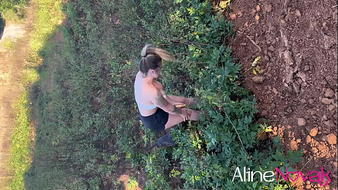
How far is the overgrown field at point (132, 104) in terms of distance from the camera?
3.62 m

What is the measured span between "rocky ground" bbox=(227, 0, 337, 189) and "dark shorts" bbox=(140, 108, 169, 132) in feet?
3.20

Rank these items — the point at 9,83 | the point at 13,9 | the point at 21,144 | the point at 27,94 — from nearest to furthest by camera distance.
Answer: the point at 21,144, the point at 27,94, the point at 9,83, the point at 13,9

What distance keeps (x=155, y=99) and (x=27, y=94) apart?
14.9 feet

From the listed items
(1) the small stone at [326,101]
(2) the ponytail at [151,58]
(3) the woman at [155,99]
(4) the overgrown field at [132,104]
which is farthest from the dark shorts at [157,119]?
(1) the small stone at [326,101]

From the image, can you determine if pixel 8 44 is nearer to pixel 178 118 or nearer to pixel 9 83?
pixel 9 83

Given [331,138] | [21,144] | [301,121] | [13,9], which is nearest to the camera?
[331,138]

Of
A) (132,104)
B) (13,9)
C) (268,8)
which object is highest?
(268,8)

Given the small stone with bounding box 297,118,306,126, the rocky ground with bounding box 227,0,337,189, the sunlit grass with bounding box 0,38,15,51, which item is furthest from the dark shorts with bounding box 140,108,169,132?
the sunlit grass with bounding box 0,38,15,51

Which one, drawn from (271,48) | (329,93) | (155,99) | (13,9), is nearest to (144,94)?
(155,99)

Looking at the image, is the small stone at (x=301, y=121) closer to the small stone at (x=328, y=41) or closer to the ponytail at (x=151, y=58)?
the small stone at (x=328, y=41)

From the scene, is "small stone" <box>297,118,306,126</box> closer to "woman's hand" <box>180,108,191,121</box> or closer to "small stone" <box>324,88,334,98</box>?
"small stone" <box>324,88,334,98</box>

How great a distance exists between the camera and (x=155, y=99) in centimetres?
349

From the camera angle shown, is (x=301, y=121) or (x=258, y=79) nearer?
(x=301, y=121)

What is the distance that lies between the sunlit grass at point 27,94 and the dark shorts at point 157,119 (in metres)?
3.75
